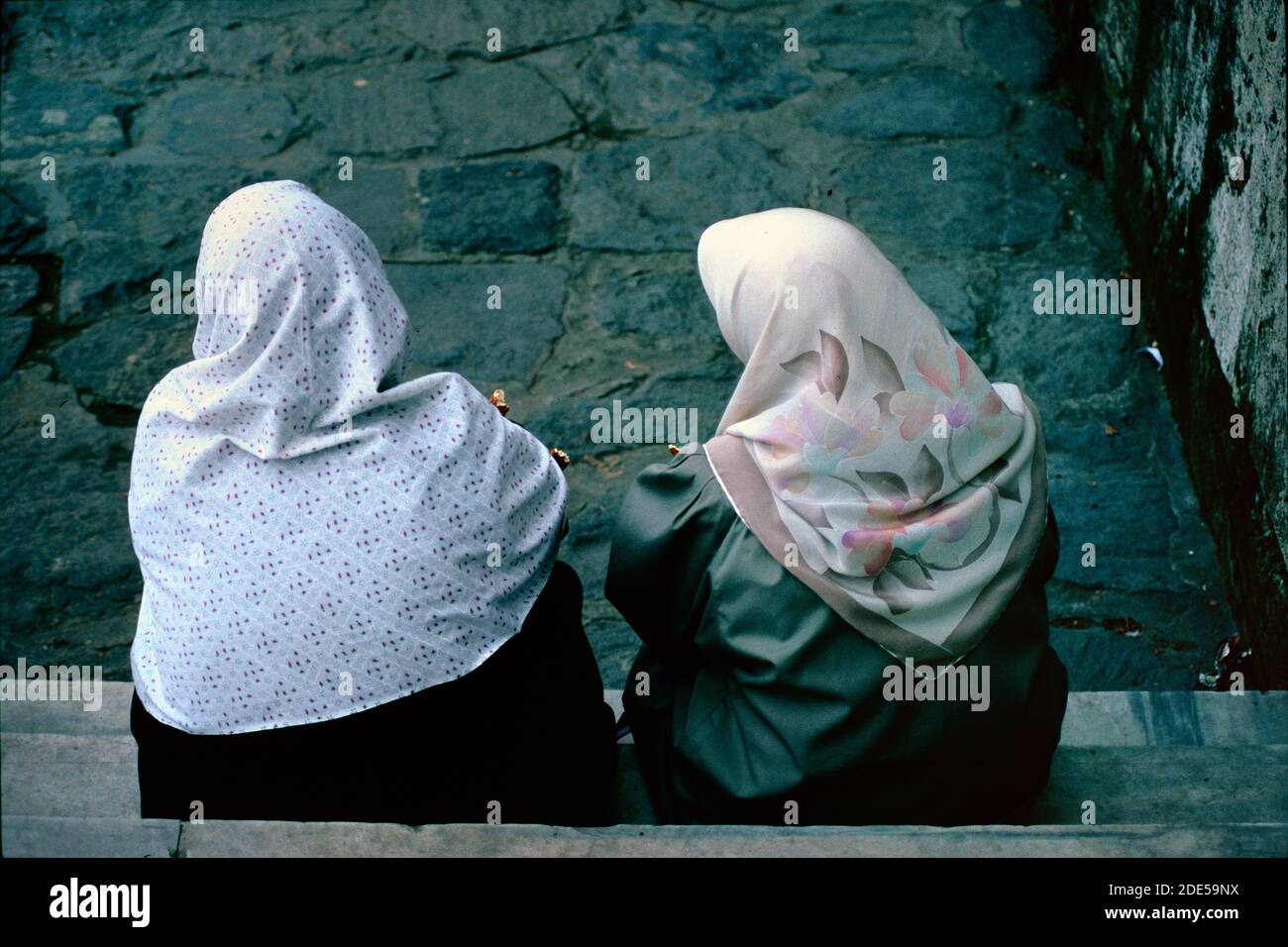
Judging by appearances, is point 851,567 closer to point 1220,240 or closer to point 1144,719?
point 1144,719

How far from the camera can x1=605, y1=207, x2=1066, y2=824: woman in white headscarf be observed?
2.27 meters

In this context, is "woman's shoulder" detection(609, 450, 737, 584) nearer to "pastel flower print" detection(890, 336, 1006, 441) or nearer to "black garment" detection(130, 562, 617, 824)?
"black garment" detection(130, 562, 617, 824)

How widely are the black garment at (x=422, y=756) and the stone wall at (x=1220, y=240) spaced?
1.65 m

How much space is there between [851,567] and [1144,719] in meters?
0.93

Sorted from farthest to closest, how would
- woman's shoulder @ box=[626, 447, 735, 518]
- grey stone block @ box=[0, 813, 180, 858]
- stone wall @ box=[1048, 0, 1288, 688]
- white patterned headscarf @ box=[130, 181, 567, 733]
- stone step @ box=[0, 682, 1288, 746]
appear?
stone wall @ box=[1048, 0, 1288, 688] → stone step @ box=[0, 682, 1288, 746] → woman's shoulder @ box=[626, 447, 735, 518] → white patterned headscarf @ box=[130, 181, 567, 733] → grey stone block @ box=[0, 813, 180, 858]

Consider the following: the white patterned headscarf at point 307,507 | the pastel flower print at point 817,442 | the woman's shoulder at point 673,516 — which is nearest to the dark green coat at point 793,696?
the woman's shoulder at point 673,516

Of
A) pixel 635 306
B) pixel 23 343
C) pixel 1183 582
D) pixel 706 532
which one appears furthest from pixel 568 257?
pixel 706 532

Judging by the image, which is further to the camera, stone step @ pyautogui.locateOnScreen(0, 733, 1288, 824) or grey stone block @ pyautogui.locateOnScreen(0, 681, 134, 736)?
grey stone block @ pyautogui.locateOnScreen(0, 681, 134, 736)

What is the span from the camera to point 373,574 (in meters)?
2.22

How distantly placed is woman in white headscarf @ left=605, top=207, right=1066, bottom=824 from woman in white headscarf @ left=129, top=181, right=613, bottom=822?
0.79 ft

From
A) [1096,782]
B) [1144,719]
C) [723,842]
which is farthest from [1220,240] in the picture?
[723,842]

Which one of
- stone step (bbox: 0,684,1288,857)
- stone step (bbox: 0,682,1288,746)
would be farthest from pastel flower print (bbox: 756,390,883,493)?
stone step (bbox: 0,682,1288,746)

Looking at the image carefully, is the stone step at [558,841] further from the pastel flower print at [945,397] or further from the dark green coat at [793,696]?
the pastel flower print at [945,397]

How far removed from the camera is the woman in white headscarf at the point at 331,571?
2.23 meters
